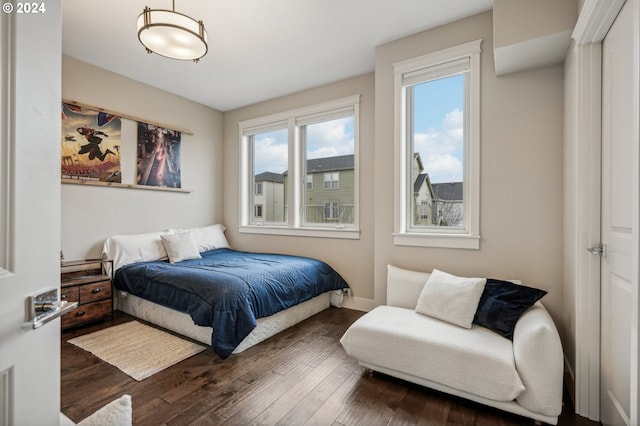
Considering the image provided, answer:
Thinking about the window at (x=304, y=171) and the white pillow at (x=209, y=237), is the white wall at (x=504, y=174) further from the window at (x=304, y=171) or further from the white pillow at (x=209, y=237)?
the white pillow at (x=209, y=237)

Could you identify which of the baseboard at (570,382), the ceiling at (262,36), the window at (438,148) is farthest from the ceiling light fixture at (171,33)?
the baseboard at (570,382)

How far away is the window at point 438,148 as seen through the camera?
262 cm

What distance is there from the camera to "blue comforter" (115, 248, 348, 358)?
2.43 metres

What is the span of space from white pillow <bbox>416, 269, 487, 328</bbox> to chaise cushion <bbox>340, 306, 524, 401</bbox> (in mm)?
58

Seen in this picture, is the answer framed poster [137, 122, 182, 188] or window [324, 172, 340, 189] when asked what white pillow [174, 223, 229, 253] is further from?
window [324, 172, 340, 189]

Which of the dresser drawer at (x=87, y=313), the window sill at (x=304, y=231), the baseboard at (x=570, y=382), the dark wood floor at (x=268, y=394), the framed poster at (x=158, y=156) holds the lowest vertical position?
the dark wood floor at (x=268, y=394)

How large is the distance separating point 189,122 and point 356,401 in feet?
13.9

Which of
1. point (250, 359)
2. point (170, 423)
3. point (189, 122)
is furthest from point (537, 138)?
point (189, 122)

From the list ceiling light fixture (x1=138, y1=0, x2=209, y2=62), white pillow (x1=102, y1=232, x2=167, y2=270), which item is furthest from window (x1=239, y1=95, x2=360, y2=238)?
ceiling light fixture (x1=138, y1=0, x2=209, y2=62)

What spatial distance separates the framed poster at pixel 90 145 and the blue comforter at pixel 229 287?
3.76 ft

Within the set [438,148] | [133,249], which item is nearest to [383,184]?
[438,148]

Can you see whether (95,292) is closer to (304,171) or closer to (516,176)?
(304,171)

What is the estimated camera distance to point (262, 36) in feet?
9.44

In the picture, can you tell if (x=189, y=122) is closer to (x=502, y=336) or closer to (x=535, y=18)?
(x=535, y=18)
